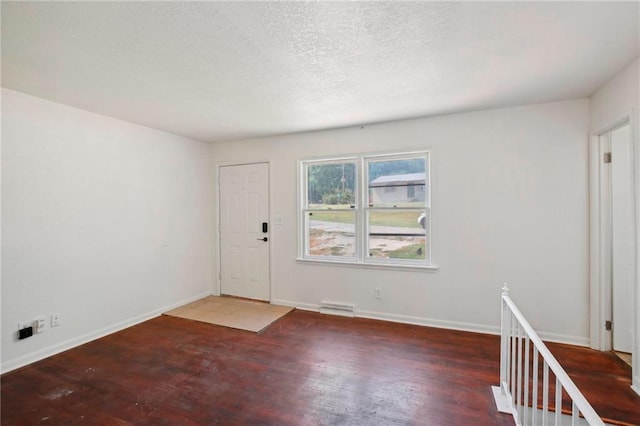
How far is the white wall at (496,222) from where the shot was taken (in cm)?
289

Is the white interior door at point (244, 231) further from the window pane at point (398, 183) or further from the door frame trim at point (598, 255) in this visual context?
the door frame trim at point (598, 255)

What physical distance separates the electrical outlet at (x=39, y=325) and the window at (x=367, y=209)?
279 centimetres

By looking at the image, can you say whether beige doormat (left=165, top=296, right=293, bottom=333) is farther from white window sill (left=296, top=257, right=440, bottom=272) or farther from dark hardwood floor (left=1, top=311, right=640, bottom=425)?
white window sill (left=296, top=257, right=440, bottom=272)

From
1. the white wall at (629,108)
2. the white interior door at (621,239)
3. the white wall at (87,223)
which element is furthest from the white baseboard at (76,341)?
the white interior door at (621,239)

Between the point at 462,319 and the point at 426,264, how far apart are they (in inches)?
27.9

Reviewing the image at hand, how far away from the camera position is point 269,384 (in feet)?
7.55

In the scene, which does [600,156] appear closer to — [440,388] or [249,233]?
[440,388]

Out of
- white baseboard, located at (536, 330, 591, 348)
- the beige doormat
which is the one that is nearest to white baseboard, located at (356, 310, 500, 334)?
white baseboard, located at (536, 330, 591, 348)

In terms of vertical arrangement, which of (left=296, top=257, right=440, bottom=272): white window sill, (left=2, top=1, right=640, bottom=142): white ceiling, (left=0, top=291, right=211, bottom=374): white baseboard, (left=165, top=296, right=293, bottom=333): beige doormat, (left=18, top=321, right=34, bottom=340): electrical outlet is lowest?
(left=165, top=296, right=293, bottom=333): beige doormat

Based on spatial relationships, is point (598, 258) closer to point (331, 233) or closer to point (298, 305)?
point (331, 233)

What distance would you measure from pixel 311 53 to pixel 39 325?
134 inches

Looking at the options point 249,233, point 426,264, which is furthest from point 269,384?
point 249,233

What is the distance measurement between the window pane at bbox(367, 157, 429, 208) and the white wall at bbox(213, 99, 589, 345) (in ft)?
0.58

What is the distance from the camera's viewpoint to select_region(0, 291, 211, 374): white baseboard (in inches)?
99.3
